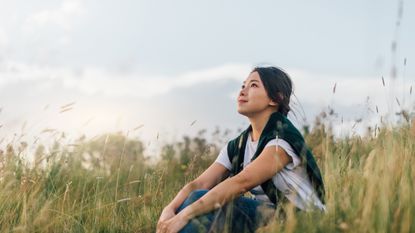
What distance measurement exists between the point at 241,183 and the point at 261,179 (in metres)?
0.12

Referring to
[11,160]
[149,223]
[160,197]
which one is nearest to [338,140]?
[160,197]

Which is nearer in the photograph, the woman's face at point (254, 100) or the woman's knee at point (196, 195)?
the woman's knee at point (196, 195)

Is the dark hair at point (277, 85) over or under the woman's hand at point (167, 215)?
over

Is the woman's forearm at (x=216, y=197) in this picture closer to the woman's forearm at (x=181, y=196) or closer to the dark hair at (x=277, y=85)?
the woman's forearm at (x=181, y=196)

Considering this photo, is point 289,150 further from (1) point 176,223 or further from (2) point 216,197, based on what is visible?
(1) point 176,223

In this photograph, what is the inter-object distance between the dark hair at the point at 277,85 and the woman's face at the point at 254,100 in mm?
33

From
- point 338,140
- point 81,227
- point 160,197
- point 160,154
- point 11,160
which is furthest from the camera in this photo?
point 160,154

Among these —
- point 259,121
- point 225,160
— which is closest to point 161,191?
point 225,160

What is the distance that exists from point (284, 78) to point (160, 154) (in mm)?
4998

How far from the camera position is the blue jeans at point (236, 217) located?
4.13 metres

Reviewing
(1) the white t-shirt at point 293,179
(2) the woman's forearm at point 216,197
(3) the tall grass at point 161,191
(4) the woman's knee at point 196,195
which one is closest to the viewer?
(3) the tall grass at point 161,191

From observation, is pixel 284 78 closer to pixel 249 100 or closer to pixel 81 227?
pixel 249 100

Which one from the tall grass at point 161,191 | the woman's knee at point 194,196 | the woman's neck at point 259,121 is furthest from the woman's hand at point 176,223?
the woman's neck at point 259,121

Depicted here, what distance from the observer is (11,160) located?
6691 mm
